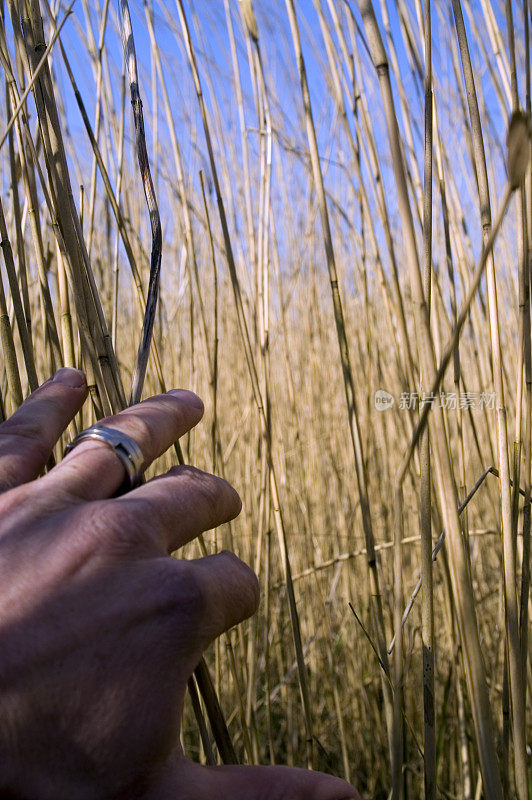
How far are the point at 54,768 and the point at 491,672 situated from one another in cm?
96

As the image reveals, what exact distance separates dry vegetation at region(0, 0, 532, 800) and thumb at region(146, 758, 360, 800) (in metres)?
0.10

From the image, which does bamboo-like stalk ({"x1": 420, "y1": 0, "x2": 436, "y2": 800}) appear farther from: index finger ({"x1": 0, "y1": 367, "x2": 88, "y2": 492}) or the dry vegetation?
index finger ({"x1": 0, "y1": 367, "x2": 88, "y2": 492})

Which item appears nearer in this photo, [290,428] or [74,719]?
[74,719]

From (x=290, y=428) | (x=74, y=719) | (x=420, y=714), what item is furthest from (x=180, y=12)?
(x=290, y=428)

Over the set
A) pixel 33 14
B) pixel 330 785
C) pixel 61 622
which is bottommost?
pixel 330 785

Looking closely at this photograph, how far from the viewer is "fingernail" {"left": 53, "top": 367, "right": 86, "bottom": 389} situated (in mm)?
439

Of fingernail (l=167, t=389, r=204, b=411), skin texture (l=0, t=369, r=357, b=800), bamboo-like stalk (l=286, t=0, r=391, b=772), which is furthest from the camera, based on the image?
bamboo-like stalk (l=286, t=0, r=391, b=772)

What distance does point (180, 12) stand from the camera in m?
0.52

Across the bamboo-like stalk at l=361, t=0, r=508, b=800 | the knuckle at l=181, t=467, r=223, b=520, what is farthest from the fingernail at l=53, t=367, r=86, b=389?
the bamboo-like stalk at l=361, t=0, r=508, b=800

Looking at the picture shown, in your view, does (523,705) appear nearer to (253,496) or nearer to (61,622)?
(61,622)

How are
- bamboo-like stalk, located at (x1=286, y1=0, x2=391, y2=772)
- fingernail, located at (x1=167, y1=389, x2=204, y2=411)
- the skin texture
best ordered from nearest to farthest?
1. the skin texture
2. fingernail, located at (x1=167, y1=389, x2=204, y2=411)
3. bamboo-like stalk, located at (x1=286, y1=0, x2=391, y2=772)

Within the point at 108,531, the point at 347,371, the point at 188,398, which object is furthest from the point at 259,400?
the point at 108,531

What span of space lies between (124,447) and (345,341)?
0.80ft

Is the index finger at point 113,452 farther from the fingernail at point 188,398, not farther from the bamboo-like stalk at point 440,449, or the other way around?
the bamboo-like stalk at point 440,449
